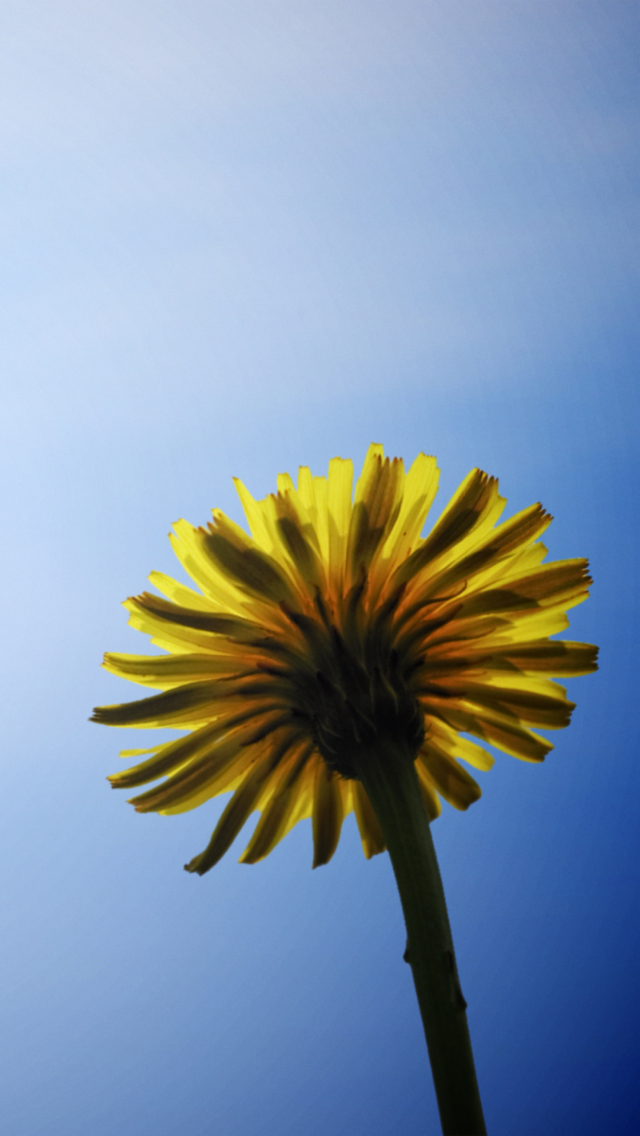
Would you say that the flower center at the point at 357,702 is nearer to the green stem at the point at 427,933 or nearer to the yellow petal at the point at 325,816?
the green stem at the point at 427,933

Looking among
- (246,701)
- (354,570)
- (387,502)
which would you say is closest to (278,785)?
(246,701)

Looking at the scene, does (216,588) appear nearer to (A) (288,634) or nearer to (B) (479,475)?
(A) (288,634)

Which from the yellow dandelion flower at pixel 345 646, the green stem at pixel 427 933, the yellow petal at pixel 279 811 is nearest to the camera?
the green stem at pixel 427 933

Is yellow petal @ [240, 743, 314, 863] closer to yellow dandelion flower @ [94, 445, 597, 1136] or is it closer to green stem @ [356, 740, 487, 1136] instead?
yellow dandelion flower @ [94, 445, 597, 1136]

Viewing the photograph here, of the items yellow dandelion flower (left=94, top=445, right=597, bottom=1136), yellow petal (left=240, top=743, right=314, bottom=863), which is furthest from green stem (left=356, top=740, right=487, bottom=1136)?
yellow petal (left=240, top=743, right=314, bottom=863)

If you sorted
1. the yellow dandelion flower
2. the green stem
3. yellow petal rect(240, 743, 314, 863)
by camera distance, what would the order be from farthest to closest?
yellow petal rect(240, 743, 314, 863)
the yellow dandelion flower
the green stem

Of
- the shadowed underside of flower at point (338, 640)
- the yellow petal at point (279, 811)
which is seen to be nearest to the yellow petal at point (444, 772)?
the shadowed underside of flower at point (338, 640)

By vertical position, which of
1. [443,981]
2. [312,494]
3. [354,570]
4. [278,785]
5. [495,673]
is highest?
[312,494]

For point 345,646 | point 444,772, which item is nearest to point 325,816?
point 444,772
